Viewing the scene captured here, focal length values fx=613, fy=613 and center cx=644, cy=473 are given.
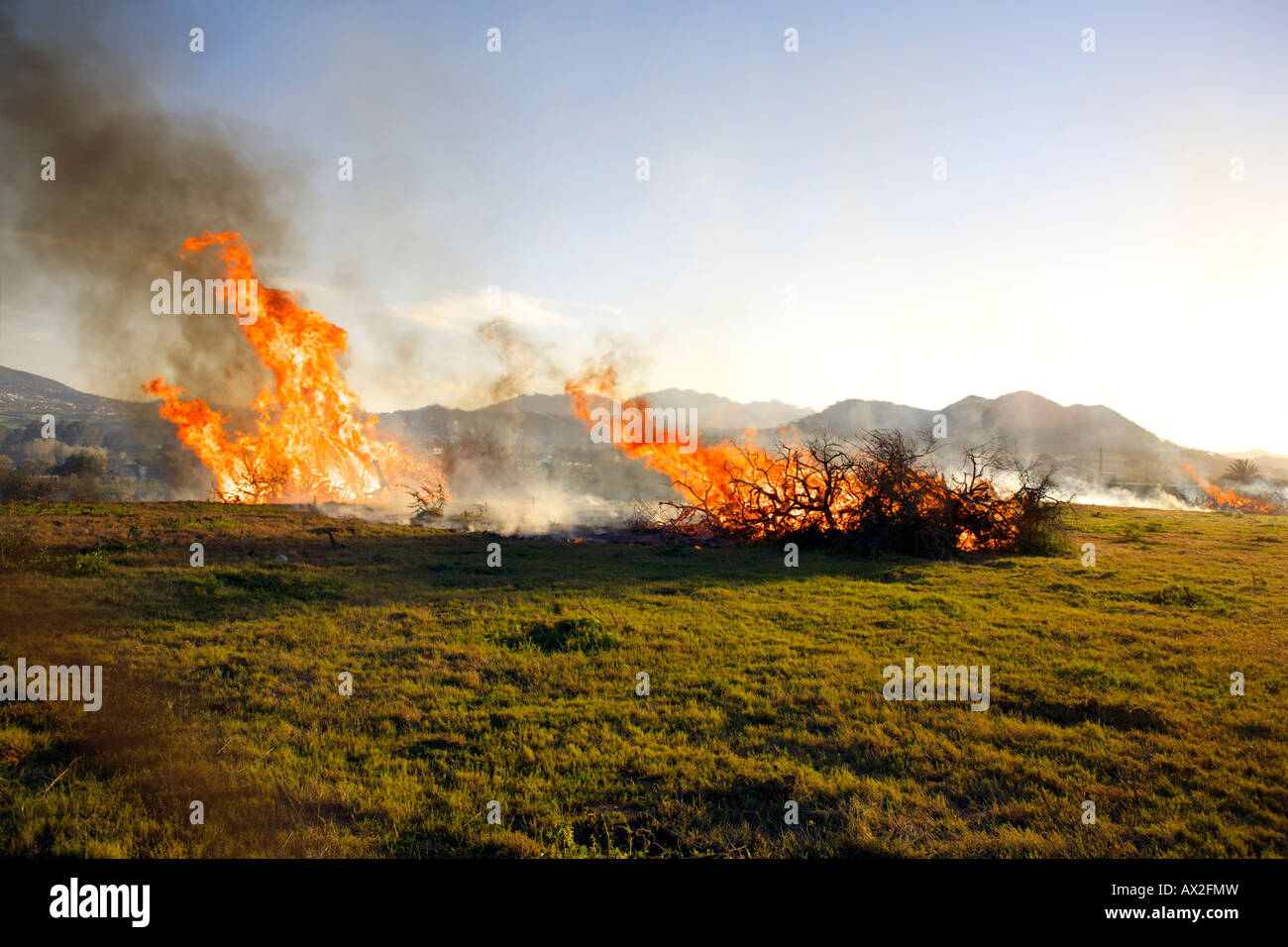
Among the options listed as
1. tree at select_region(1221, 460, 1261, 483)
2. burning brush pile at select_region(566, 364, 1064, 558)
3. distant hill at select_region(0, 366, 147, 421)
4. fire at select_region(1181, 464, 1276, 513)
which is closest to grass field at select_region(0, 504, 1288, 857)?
burning brush pile at select_region(566, 364, 1064, 558)

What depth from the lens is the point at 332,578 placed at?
15.3 metres

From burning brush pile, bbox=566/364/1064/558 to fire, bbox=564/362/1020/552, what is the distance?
4 cm

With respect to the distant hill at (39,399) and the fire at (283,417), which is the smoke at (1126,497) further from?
the distant hill at (39,399)

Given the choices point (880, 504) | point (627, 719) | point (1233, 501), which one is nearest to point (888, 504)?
point (880, 504)

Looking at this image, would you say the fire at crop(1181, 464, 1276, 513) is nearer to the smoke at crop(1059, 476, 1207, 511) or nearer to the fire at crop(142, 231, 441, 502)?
the smoke at crop(1059, 476, 1207, 511)

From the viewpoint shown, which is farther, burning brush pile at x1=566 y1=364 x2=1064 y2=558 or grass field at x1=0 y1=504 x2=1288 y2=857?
burning brush pile at x1=566 y1=364 x2=1064 y2=558

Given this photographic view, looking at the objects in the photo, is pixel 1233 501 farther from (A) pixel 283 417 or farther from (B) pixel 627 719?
(A) pixel 283 417

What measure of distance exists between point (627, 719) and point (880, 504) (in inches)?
670

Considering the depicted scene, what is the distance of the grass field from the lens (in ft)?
16.8

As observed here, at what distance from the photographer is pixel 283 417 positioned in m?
35.1

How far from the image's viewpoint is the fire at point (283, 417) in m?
33.8

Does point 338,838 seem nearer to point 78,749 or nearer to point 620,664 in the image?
point 78,749
